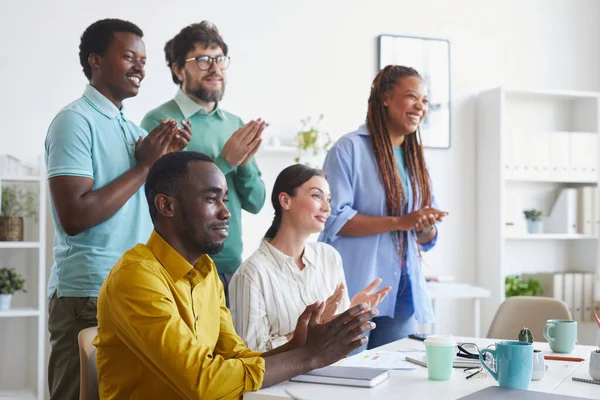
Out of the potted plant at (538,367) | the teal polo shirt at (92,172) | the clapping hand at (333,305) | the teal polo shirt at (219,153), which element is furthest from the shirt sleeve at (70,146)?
the potted plant at (538,367)

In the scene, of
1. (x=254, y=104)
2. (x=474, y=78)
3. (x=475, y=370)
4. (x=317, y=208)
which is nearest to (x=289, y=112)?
(x=254, y=104)

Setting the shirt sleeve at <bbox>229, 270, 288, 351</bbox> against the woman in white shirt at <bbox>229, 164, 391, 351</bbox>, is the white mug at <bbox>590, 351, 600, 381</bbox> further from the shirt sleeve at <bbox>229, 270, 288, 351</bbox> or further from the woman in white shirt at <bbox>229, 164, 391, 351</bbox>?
the shirt sleeve at <bbox>229, 270, 288, 351</bbox>

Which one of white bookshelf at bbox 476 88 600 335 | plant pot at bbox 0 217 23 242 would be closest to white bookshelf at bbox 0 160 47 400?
plant pot at bbox 0 217 23 242

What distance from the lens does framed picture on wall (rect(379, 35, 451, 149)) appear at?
4.91 m

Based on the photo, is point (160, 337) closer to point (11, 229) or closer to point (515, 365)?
point (515, 365)

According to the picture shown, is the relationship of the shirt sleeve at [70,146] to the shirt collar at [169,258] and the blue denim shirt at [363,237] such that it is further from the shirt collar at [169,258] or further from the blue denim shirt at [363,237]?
the blue denim shirt at [363,237]

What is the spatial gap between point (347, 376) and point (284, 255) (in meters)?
0.70

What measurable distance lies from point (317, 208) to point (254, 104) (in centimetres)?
219

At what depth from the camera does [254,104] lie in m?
4.52

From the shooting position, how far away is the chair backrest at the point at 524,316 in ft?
9.16

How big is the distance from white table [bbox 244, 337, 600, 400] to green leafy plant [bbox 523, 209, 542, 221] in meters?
3.27

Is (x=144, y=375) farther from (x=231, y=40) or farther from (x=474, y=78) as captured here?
(x=474, y=78)

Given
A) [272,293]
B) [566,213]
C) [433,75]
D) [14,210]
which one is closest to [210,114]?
[272,293]

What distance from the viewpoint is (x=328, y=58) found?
4.71 meters
